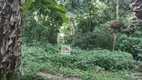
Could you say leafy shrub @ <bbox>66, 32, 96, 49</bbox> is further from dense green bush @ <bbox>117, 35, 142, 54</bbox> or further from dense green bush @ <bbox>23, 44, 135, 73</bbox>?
dense green bush @ <bbox>23, 44, 135, 73</bbox>

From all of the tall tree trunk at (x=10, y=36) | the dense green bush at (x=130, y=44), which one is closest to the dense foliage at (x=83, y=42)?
the dense green bush at (x=130, y=44)

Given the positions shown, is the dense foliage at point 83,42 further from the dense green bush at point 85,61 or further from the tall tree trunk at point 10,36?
the tall tree trunk at point 10,36

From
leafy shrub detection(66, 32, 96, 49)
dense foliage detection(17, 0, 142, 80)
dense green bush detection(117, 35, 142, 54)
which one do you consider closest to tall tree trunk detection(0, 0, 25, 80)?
Answer: dense foliage detection(17, 0, 142, 80)

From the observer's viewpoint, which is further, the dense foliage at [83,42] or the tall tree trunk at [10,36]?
the dense foliage at [83,42]

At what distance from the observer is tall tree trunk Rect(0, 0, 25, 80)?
1.85m

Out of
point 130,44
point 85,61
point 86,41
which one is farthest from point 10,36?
point 86,41

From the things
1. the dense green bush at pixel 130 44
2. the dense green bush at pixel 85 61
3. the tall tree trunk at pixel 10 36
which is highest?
the tall tree trunk at pixel 10 36

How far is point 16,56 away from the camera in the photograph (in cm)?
193

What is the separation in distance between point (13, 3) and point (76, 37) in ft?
26.3

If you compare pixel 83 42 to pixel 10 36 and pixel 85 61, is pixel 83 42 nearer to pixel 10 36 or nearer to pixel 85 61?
pixel 85 61

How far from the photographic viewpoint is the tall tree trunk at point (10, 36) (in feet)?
6.08

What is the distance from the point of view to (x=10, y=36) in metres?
1.87

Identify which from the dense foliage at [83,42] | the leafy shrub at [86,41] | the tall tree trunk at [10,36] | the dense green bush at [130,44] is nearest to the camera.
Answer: the tall tree trunk at [10,36]

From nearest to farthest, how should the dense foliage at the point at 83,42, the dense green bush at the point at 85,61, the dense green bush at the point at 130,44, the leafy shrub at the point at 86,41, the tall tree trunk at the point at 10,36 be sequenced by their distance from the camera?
the tall tree trunk at the point at 10,36 < the dense foliage at the point at 83,42 < the dense green bush at the point at 85,61 < the dense green bush at the point at 130,44 < the leafy shrub at the point at 86,41
